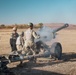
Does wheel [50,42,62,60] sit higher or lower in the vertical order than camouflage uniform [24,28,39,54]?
lower

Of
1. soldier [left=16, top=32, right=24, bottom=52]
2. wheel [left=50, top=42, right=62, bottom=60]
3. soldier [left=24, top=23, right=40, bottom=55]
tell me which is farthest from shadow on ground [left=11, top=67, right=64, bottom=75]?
wheel [left=50, top=42, right=62, bottom=60]

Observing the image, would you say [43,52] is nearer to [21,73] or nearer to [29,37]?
[29,37]

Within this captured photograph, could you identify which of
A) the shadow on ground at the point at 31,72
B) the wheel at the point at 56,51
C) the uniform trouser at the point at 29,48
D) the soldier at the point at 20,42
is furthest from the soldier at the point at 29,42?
the shadow on ground at the point at 31,72

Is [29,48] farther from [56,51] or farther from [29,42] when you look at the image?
[56,51]

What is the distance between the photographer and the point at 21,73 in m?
13.3

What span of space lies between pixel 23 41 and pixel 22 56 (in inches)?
77.4

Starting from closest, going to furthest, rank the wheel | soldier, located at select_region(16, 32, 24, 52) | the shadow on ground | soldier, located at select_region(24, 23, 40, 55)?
the shadow on ground < soldier, located at select_region(24, 23, 40, 55) < soldier, located at select_region(16, 32, 24, 52) < the wheel

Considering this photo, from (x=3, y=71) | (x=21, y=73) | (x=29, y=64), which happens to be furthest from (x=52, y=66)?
(x=3, y=71)

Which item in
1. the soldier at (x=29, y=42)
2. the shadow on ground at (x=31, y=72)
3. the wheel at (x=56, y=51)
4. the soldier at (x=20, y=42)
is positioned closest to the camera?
the shadow on ground at (x=31, y=72)

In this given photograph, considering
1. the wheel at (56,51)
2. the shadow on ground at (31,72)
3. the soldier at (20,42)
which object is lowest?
the shadow on ground at (31,72)

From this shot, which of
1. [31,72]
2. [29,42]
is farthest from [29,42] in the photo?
[31,72]

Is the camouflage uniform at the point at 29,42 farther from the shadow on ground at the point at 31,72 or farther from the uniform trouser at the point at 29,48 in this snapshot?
the shadow on ground at the point at 31,72

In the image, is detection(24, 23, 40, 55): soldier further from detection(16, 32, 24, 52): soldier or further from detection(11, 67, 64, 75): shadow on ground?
detection(11, 67, 64, 75): shadow on ground

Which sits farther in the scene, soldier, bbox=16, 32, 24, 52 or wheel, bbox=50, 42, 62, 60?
wheel, bbox=50, 42, 62, 60
